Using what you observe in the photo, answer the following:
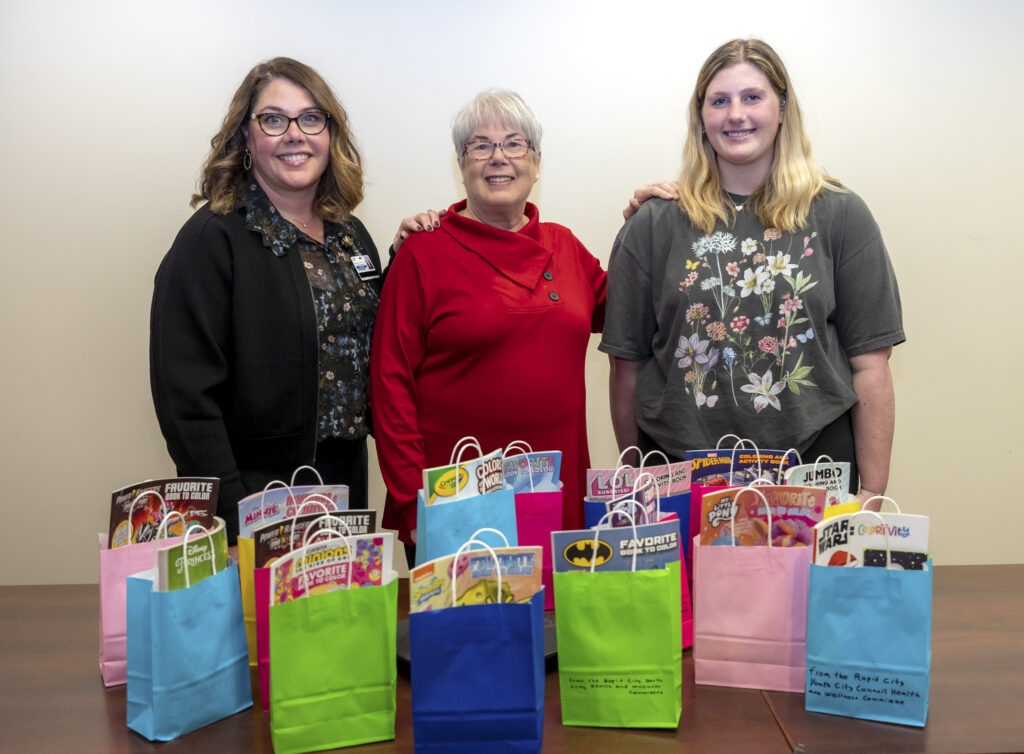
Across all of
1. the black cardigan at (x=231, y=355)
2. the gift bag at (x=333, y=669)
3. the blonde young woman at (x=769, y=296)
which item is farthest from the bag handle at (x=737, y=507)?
the black cardigan at (x=231, y=355)

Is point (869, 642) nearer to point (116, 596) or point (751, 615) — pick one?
point (751, 615)

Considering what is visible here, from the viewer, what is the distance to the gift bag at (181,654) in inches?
50.6

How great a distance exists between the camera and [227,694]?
1.36 meters

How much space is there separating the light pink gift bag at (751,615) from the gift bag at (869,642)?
0.20 ft

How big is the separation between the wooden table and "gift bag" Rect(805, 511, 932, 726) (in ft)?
0.09

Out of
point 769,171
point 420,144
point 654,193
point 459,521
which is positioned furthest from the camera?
point 420,144

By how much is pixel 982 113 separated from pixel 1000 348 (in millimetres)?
926

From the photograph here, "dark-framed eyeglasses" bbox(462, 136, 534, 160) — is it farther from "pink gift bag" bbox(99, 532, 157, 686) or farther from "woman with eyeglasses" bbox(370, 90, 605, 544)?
"pink gift bag" bbox(99, 532, 157, 686)

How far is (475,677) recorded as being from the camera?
123cm

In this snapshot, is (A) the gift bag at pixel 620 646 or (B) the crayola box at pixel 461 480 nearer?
(A) the gift bag at pixel 620 646

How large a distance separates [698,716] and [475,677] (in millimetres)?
365

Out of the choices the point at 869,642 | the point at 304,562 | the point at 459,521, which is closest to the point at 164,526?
the point at 304,562

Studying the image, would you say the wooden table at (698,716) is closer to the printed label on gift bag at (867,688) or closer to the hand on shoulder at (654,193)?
the printed label on gift bag at (867,688)

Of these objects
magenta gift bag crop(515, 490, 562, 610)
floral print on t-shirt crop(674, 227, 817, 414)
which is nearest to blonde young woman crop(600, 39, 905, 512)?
floral print on t-shirt crop(674, 227, 817, 414)
